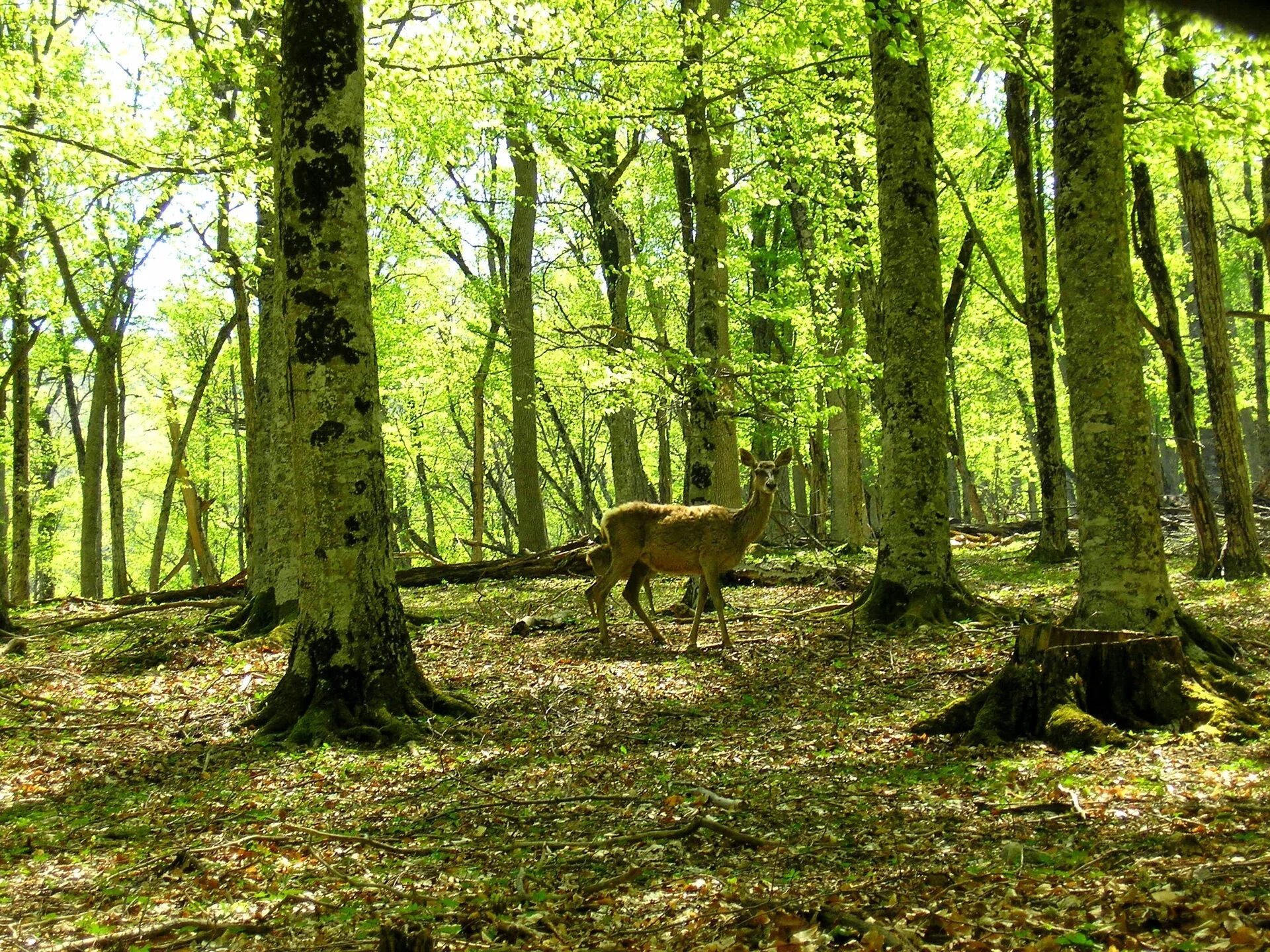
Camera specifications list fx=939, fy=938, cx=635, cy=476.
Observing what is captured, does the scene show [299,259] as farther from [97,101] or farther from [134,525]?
[134,525]

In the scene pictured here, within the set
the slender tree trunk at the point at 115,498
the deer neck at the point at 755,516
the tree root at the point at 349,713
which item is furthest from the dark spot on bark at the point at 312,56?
the slender tree trunk at the point at 115,498

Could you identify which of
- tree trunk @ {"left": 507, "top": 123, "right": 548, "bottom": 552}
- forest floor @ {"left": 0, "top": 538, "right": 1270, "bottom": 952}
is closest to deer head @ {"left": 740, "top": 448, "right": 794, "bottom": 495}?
forest floor @ {"left": 0, "top": 538, "right": 1270, "bottom": 952}

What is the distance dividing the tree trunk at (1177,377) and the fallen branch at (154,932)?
1235 centimetres

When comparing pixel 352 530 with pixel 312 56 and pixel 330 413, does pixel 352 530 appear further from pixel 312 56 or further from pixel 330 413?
pixel 312 56

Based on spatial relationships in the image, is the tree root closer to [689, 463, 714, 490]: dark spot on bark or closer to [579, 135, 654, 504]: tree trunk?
[689, 463, 714, 490]: dark spot on bark

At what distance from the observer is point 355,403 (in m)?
7.78

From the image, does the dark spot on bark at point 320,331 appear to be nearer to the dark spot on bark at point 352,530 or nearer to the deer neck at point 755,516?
the dark spot on bark at point 352,530

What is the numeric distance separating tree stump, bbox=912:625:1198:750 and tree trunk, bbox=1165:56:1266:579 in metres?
8.08

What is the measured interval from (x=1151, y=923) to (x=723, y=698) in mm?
5244

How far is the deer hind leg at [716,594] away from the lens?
1083 cm

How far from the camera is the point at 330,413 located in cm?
772

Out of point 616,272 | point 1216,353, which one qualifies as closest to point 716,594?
point 1216,353

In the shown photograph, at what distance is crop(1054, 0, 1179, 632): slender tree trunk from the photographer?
6.81m

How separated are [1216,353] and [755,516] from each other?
24.4ft
